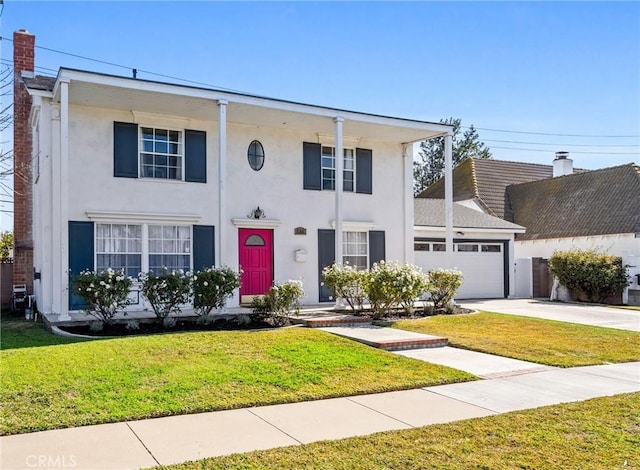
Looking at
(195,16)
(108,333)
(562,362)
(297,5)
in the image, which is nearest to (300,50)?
(297,5)

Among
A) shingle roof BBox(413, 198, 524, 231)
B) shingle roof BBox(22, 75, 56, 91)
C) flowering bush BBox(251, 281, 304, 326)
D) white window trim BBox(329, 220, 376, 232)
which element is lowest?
flowering bush BBox(251, 281, 304, 326)

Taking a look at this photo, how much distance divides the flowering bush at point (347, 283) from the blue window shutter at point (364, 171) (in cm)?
378

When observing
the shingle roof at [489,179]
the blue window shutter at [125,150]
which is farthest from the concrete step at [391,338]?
the shingle roof at [489,179]

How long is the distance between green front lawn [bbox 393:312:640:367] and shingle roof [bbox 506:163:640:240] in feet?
35.3

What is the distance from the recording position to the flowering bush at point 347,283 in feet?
45.6

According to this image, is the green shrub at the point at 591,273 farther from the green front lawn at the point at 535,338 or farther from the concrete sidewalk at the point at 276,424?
the concrete sidewalk at the point at 276,424

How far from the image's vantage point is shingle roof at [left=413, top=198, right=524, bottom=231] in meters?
19.5

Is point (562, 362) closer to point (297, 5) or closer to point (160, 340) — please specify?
→ point (160, 340)

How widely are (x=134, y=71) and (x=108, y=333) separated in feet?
21.9

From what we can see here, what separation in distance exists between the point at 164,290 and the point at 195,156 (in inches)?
177

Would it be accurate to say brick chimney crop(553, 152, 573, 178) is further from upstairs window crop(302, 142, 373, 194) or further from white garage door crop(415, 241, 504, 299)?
upstairs window crop(302, 142, 373, 194)

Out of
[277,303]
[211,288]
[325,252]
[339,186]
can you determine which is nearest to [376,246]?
[325,252]

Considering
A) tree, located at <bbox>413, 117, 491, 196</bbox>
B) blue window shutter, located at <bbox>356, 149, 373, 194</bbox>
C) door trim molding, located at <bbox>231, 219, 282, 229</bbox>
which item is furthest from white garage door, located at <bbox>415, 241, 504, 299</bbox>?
tree, located at <bbox>413, 117, 491, 196</bbox>

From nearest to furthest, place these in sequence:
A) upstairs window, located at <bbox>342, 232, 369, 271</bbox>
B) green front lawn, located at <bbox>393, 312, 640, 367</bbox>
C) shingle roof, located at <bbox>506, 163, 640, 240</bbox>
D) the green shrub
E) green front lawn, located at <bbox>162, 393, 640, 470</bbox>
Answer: green front lawn, located at <bbox>162, 393, 640, 470</bbox> → green front lawn, located at <bbox>393, 312, 640, 367</bbox> → upstairs window, located at <bbox>342, 232, 369, 271</bbox> → the green shrub → shingle roof, located at <bbox>506, 163, 640, 240</bbox>
